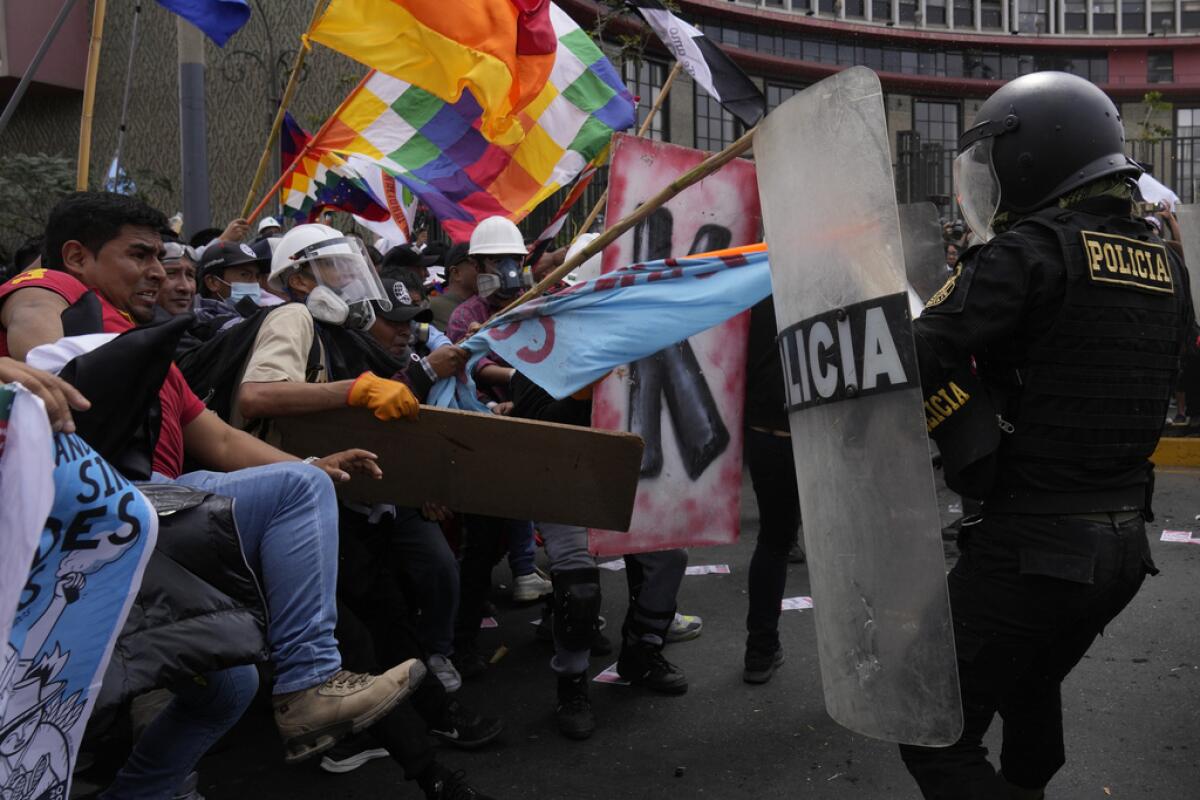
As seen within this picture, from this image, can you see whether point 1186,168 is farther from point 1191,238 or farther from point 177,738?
point 177,738

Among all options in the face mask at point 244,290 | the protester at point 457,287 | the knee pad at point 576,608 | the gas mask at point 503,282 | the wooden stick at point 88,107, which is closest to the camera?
the knee pad at point 576,608

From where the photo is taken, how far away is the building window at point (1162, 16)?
3362cm

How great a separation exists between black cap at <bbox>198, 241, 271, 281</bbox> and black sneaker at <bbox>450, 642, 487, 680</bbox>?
2.57 metres

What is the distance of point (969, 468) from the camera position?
261 cm

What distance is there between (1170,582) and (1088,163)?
4248mm

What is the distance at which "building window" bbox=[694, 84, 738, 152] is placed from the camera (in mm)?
25922

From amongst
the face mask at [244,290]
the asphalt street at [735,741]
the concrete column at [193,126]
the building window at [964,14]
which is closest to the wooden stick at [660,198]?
the asphalt street at [735,741]

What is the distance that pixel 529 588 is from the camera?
6168 millimetres

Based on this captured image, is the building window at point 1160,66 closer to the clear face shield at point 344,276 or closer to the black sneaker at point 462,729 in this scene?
the clear face shield at point 344,276

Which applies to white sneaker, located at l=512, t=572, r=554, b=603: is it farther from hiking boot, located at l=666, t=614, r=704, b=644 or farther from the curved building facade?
the curved building facade

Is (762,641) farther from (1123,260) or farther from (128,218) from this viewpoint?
(128,218)

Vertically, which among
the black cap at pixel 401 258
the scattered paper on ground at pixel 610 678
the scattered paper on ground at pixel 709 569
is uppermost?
the black cap at pixel 401 258

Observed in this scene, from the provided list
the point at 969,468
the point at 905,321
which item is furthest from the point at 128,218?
the point at 969,468

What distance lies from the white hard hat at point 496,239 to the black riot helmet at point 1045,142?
11.3ft
